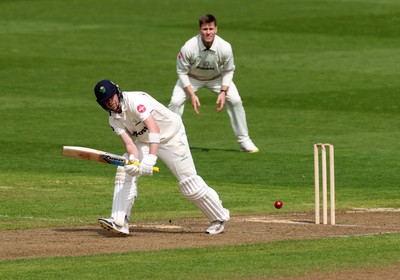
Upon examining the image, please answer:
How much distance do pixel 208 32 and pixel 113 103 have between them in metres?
6.98

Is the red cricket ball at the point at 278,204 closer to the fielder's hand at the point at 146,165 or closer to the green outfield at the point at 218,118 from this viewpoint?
the green outfield at the point at 218,118

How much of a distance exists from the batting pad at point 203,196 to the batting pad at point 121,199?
21.4 inches

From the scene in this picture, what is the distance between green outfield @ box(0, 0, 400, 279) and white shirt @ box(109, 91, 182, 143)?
1.59m

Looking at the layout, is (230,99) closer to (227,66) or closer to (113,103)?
(227,66)

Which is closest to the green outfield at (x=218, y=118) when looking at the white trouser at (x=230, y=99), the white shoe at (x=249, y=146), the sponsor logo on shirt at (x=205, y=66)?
the white shoe at (x=249, y=146)

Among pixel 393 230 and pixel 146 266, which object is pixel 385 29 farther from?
pixel 146 266

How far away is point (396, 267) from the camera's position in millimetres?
11781

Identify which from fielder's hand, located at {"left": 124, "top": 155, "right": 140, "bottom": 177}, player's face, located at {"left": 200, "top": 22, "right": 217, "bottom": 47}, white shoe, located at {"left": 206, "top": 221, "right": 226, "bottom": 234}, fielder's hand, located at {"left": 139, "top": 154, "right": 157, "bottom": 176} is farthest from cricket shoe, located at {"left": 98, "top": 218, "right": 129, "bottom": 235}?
player's face, located at {"left": 200, "top": 22, "right": 217, "bottom": 47}

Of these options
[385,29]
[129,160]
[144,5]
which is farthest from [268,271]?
[144,5]

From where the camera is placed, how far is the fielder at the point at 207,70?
2059cm

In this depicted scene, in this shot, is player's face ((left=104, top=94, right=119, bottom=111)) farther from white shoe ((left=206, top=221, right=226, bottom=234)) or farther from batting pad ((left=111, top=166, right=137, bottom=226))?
white shoe ((left=206, top=221, right=226, bottom=234))

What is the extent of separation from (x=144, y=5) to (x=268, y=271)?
3021 centimetres

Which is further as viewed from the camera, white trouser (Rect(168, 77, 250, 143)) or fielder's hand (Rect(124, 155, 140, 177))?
white trouser (Rect(168, 77, 250, 143))

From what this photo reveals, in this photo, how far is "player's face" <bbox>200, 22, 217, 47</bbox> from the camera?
20.2 metres
